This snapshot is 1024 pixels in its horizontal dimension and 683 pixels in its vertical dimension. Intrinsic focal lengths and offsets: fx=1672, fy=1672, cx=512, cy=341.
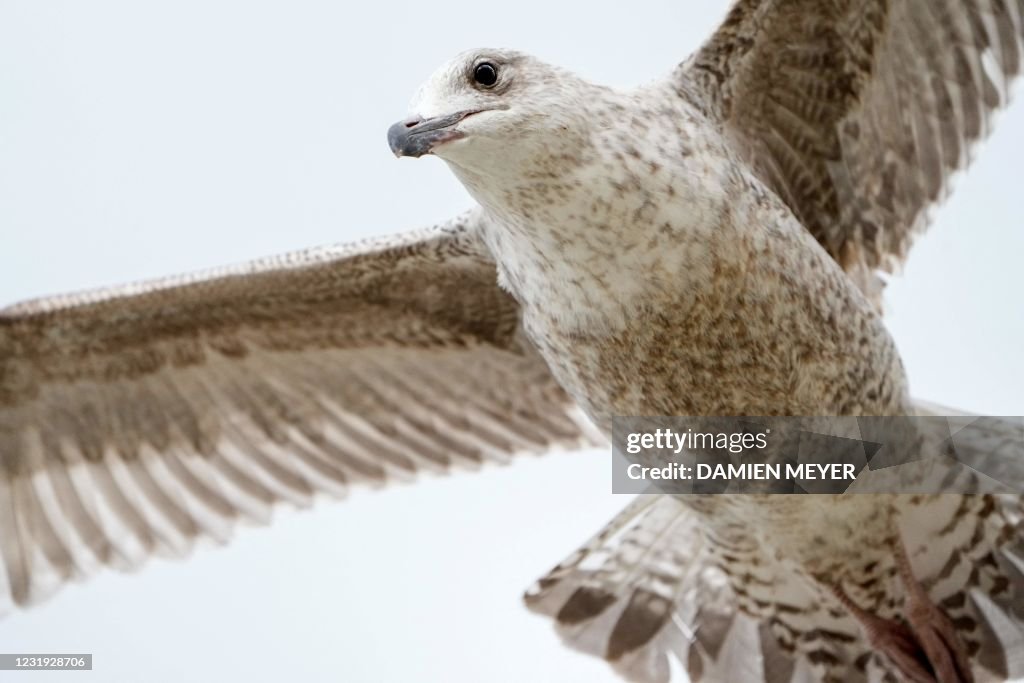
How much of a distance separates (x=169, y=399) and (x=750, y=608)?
188cm

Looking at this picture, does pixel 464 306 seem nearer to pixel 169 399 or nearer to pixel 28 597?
pixel 169 399

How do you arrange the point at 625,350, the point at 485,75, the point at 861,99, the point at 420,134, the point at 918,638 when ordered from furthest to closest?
the point at 918,638 < the point at 861,99 < the point at 625,350 < the point at 485,75 < the point at 420,134

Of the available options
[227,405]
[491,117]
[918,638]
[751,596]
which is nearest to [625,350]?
[491,117]

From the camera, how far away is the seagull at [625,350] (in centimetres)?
379

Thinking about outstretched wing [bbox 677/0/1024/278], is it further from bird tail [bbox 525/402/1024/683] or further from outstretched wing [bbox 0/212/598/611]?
outstretched wing [bbox 0/212/598/611]

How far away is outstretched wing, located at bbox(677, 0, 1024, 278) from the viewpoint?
14.0 ft

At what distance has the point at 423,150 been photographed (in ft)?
11.7

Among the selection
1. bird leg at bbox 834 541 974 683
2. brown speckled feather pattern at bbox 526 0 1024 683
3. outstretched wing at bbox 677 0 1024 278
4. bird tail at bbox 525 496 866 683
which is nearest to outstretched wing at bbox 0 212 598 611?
bird tail at bbox 525 496 866 683

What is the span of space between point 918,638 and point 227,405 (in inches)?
86.1

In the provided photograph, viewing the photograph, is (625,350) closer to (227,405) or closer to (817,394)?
(817,394)

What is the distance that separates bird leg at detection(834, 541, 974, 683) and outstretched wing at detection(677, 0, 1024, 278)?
91cm
